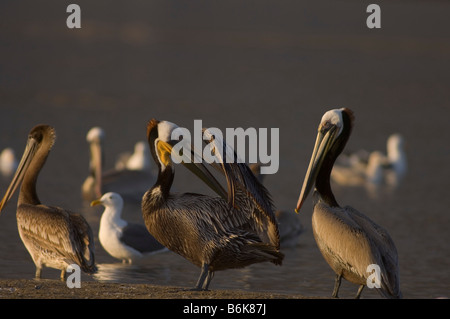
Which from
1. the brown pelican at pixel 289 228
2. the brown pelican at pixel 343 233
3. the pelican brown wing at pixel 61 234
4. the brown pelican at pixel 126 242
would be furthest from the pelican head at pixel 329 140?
the brown pelican at pixel 289 228

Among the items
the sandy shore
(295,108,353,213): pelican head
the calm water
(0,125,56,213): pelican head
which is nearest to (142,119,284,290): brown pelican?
the sandy shore

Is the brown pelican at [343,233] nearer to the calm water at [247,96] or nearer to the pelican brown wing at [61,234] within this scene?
the calm water at [247,96]

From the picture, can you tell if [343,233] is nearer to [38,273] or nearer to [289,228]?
[38,273]

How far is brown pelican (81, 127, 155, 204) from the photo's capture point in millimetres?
11172

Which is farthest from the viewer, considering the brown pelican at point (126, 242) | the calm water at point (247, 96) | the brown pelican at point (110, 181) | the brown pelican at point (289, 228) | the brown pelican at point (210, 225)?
the brown pelican at point (110, 181)

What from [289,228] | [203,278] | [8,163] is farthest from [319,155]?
[8,163]

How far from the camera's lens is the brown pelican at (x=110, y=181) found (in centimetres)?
1117

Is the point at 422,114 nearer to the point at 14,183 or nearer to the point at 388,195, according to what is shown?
the point at 388,195

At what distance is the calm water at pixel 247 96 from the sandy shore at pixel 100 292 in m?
1.24

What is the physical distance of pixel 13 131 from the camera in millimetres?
15398

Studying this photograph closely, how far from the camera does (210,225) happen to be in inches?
241

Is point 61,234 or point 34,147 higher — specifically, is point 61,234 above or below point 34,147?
below

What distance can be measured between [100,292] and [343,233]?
1.61 meters
